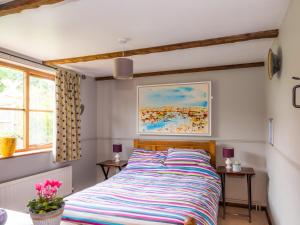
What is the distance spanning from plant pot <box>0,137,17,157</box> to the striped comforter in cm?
101

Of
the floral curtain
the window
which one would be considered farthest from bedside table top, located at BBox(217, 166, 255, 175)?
the window

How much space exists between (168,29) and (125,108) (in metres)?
2.38

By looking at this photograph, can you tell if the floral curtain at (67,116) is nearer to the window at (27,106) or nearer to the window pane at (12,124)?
the window at (27,106)

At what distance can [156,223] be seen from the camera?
1.82 meters

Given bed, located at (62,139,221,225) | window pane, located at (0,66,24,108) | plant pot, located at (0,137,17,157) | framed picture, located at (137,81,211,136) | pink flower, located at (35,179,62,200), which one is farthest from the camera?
framed picture, located at (137,81,211,136)

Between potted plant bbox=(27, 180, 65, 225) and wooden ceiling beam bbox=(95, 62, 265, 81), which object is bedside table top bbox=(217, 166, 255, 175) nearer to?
wooden ceiling beam bbox=(95, 62, 265, 81)

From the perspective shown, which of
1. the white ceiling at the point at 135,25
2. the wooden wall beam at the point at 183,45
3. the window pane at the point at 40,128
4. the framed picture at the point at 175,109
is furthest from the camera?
the framed picture at the point at 175,109

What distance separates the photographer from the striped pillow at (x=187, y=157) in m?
3.38

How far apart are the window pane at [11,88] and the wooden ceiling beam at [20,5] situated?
1.39 meters

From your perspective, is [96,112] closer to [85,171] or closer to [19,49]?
[85,171]

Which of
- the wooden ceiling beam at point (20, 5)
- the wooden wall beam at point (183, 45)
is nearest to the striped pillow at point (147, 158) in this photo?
the wooden wall beam at point (183, 45)

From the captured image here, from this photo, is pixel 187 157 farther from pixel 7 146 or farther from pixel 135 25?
pixel 7 146

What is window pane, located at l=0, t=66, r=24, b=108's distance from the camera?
2.87 m

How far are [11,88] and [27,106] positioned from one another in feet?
1.04
